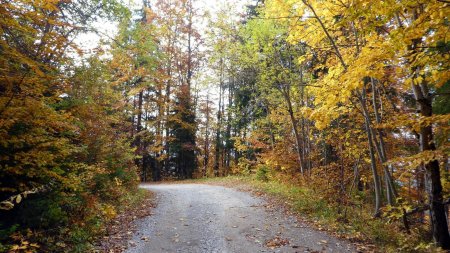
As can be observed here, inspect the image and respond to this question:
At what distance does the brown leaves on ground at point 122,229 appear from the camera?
6.11m

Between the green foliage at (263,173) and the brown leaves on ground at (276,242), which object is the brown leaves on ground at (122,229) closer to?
the brown leaves on ground at (276,242)

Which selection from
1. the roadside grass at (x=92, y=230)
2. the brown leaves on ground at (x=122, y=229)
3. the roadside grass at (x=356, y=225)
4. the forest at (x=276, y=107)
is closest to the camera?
the forest at (x=276, y=107)

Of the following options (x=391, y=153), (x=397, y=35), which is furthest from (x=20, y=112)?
(x=391, y=153)

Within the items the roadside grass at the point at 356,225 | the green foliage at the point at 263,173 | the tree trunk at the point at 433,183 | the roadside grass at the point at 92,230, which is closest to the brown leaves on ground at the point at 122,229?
the roadside grass at the point at 92,230

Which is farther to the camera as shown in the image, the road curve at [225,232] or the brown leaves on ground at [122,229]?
the road curve at [225,232]

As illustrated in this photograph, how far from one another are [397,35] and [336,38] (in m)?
6.65

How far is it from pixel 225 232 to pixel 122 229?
2603 millimetres

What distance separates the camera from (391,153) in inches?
488

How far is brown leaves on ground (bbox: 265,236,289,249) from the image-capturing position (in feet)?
21.1

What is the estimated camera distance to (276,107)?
1678 centimetres

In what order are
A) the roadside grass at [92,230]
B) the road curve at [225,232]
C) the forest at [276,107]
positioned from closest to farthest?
1. the forest at [276,107]
2. the roadside grass at [92,230]
3. the road curve at [225,232]

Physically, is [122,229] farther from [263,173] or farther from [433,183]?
[263,173]

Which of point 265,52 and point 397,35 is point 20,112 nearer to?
point 397,35

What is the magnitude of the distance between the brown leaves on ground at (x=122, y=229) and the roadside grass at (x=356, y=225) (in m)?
4.84
